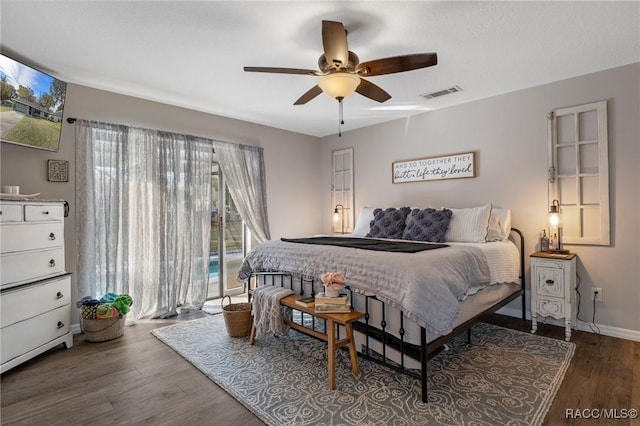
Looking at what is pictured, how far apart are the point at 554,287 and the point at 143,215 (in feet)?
14.1

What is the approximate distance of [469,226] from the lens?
141 inches

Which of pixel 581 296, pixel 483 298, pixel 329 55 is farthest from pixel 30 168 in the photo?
pixel 581 296

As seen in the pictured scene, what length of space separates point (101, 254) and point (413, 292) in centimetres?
320

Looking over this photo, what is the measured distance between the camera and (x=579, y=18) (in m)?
2.31

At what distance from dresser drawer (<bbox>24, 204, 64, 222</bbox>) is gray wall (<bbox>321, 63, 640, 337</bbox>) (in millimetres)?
3561

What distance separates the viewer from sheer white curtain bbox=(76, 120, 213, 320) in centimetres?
345

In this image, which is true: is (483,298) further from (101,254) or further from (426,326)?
(101,254)

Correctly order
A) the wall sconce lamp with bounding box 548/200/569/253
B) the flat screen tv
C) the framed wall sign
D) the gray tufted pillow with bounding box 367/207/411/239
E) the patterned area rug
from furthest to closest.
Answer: the framed wall sign → the gray tufted pillow with bounding box 367/207/411/239 → the wall sconce lamp with bounding box 548/200/569/253 → the flat screen tv → the patterned area rug

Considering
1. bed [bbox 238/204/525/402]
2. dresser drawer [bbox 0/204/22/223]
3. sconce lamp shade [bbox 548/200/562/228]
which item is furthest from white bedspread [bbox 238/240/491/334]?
dresser drawer [bbox 0/204/22/223]

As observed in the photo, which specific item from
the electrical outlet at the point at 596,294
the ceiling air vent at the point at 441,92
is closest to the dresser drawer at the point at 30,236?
the ceiling air vent at the point at 441,92

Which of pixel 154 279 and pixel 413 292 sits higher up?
pixel 413 292

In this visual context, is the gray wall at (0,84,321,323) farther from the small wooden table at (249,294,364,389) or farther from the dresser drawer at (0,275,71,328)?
the small wooden table at (249,294,364,389)

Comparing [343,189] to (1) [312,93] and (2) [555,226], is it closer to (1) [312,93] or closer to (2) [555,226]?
(1) [312,93]

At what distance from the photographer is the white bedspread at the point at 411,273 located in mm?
2092
